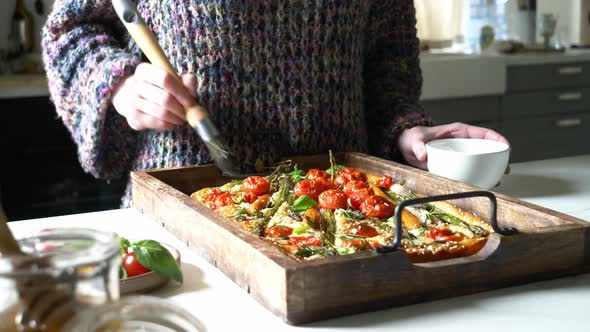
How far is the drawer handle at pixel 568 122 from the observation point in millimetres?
3758

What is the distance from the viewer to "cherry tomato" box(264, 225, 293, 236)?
0.93m

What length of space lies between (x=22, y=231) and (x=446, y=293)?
0.58m

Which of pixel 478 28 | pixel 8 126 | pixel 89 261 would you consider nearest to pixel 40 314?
pixel 89 261

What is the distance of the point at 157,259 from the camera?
0.80 meters

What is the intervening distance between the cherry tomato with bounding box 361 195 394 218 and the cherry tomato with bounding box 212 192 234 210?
0.61ft

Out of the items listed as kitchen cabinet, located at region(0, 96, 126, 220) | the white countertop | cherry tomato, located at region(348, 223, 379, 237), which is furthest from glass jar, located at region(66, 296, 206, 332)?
kitchen cabinet, located at region(0, 96, 126, 220)

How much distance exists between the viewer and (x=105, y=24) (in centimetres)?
143

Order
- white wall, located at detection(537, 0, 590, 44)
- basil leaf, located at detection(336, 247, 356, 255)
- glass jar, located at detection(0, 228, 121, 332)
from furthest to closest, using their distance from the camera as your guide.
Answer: white wall, located at detection(537, 0, 590, 44), basil leaf, located at detection(336, 247, 356, 255), glass jar, located at detection(0, 228, 121, 332)

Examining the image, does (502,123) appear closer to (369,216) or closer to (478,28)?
(478,28)

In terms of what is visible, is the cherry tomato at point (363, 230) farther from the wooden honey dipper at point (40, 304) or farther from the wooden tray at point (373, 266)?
the wooden honey dipper at point (40, 304)

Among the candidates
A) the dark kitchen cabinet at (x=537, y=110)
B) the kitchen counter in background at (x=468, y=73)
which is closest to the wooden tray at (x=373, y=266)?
the kitchen counter in background at (x=468, y=73)

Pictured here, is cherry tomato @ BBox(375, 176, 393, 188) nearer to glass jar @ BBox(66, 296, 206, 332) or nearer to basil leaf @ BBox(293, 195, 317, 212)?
basil leaf @ BBox(293, 195, 317, 212)

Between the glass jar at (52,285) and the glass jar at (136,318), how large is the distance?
11 millimetres

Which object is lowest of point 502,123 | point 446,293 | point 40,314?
point 502,123
